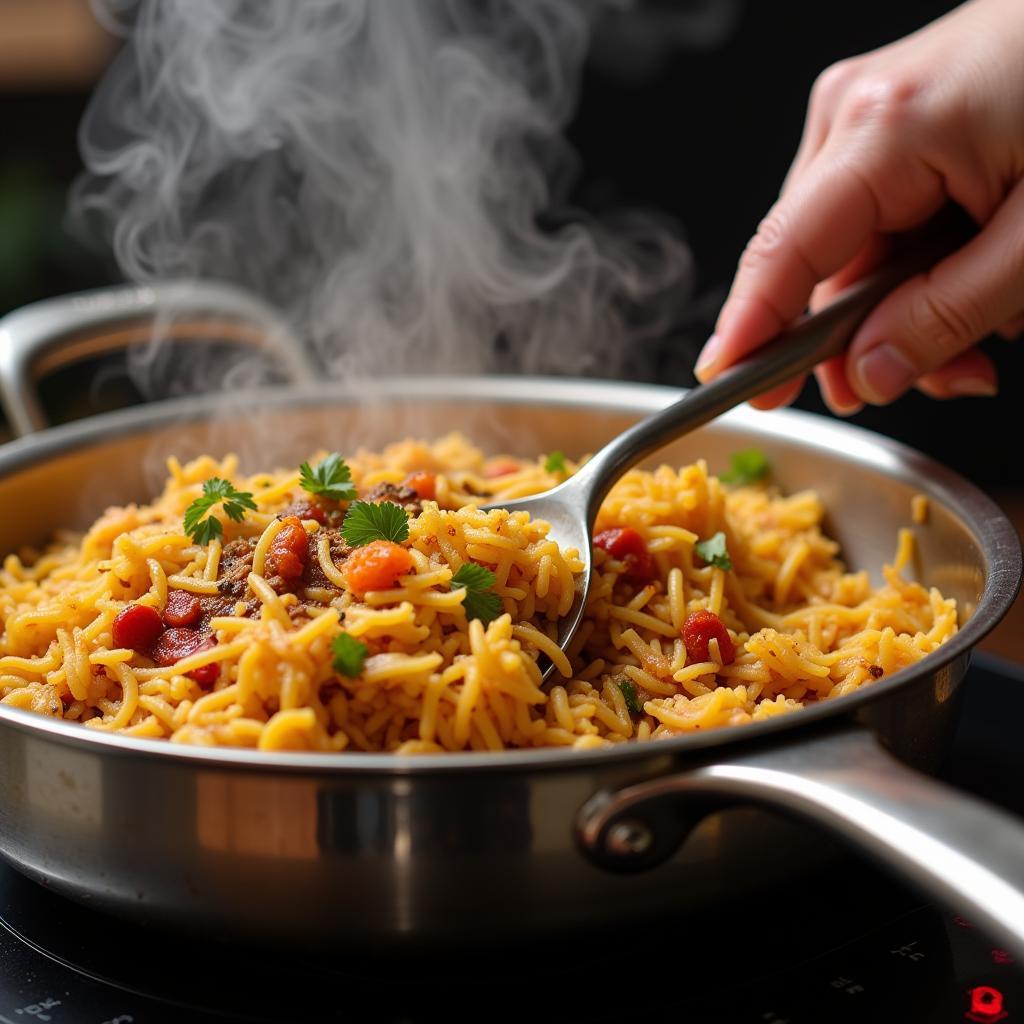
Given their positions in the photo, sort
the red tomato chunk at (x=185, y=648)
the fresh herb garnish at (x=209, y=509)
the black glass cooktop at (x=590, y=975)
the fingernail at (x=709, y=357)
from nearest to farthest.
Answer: the black glass cooktop at (x=590, y=975)
the red tomato chunk at (x=185, y=648)
the fresh herb garnish at (x=209, y=509)
the fingernail at (x=709, y=357)

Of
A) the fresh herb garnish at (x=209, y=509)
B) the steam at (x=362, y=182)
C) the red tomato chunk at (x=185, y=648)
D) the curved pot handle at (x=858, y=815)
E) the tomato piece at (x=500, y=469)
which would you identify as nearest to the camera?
the curved pot handle at (x=858, y=815)

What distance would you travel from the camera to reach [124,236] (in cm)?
334

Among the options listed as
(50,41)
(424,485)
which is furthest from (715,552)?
(50,41)

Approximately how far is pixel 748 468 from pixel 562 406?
499mm

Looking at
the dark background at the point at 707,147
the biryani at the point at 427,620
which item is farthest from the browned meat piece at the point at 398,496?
the dark background at the point at 707,147

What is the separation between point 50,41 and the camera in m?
5.88

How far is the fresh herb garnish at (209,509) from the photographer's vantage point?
2.05 meters

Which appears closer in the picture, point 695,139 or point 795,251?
point 795,251

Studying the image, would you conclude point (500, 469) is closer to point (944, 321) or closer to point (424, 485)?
point (424, 485)

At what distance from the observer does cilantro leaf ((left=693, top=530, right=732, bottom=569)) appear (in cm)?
218

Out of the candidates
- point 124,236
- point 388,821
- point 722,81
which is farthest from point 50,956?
point 722,81

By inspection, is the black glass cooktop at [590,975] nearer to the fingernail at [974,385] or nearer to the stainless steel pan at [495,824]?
the stainless steel pan at [495,824]

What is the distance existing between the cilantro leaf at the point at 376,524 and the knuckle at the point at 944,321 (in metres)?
1.06

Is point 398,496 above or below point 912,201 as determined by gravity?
below
